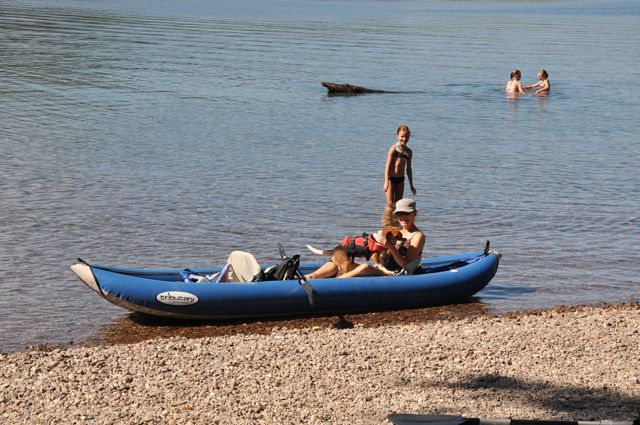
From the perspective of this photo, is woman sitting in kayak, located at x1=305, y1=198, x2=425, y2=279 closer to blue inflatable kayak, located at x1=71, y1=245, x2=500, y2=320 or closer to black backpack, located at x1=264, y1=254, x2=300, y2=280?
blue inflatable kayak, located at x1=71, y1=245, x2=500, y2=320

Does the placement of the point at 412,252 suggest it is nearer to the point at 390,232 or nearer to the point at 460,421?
the point at 390,232

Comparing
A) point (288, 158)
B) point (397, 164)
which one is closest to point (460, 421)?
point (397, 164)

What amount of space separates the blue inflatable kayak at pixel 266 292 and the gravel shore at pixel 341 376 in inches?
27.4

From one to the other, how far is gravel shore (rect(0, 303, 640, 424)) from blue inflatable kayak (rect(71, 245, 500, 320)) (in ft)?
2.29

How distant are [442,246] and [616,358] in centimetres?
535

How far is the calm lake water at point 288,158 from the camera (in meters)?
12.9

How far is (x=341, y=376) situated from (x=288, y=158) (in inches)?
490

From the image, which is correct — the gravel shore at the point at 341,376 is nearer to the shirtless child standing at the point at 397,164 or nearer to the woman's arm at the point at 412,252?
the woman's arm at the point at 412,252

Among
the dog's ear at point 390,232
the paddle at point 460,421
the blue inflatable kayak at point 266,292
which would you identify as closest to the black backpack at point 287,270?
the blue inflatable kayak at point 266,292

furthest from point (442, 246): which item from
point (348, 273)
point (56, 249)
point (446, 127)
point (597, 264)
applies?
point (446, 127)

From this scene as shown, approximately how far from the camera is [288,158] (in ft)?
66.7

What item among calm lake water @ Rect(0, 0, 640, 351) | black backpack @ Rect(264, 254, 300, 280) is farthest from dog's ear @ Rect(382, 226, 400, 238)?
calm lake water @ Rect(0, 0, 640, 351)

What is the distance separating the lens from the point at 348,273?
35.7 feet

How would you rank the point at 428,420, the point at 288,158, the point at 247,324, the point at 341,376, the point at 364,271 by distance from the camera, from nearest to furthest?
the point at 428,420 < the point at 341,376 < the point at 247,324 < the point at 364,271 < the point at 288,158
